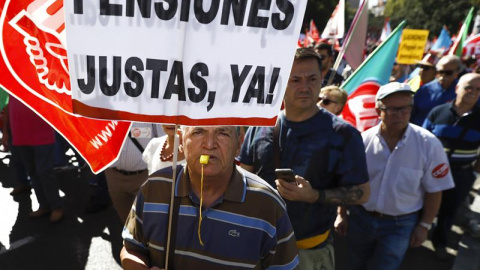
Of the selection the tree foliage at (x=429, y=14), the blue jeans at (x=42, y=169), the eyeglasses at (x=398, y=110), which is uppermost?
the tree foliage at (x=429, y=14)

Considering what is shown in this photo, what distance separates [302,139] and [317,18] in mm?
42887

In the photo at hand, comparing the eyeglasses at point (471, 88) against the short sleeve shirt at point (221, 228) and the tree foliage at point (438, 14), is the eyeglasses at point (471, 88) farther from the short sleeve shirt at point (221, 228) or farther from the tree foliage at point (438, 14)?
the tree foliage at point (438, 14)

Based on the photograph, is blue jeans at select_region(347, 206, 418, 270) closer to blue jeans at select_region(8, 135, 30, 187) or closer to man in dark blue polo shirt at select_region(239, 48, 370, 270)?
man in dark blue polo shirt at select_region(239, 48, 370, 270)

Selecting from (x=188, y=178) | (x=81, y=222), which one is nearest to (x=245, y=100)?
(x=188, y=178)

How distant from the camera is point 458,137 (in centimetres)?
372

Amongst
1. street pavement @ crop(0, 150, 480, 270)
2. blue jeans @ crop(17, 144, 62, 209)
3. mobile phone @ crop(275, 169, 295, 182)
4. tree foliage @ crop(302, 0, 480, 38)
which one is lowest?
street pavement @ crop(0, 150, 480, 270)

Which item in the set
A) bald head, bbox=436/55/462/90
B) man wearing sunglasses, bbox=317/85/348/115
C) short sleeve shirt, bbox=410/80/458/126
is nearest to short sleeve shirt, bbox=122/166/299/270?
man wearing sunglasses, bbox=317/85/348/115

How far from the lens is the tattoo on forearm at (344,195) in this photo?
196 centimetres

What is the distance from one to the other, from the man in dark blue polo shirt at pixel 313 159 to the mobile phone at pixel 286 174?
3 cm

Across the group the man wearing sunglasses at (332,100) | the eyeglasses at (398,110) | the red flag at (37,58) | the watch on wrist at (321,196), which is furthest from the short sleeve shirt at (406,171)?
the red flag at (37,58)

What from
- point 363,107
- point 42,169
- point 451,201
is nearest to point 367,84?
point 363,107

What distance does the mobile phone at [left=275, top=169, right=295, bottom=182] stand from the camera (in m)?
1.81

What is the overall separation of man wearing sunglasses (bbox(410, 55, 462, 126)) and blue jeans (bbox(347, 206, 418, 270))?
7.88 ft

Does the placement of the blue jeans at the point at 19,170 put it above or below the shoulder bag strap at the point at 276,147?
A: below
